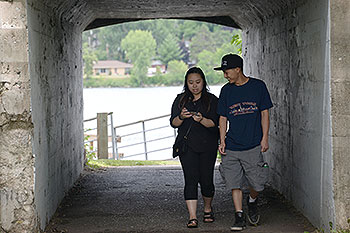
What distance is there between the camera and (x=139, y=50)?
155 feet

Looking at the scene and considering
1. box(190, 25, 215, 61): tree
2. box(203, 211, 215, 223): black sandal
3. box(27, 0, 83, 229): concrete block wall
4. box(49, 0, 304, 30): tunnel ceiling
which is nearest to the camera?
box(27, 0, 83, 229): concrete block wall

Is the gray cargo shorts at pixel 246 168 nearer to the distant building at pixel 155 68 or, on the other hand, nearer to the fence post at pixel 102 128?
the fence post at pixel 102 128

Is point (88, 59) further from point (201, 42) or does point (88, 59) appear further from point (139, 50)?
point (201, 42)

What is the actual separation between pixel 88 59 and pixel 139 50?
3849 millimetres

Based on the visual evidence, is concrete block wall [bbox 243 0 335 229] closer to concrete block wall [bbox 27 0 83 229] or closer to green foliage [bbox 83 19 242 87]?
concrete block wall [bbox 27 0 83 229]

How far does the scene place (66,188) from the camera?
28.5ft

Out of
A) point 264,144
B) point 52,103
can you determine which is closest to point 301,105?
point 264,144

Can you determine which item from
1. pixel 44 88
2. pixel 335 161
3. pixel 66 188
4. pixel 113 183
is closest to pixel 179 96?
pixel 44 88

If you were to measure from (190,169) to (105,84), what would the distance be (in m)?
37.5

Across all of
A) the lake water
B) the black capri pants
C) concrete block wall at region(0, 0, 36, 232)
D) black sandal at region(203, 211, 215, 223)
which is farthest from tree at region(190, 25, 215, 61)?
concrete block wall at region(0, 0, 36, 232)

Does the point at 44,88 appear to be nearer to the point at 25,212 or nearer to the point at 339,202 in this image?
the point at 25,212

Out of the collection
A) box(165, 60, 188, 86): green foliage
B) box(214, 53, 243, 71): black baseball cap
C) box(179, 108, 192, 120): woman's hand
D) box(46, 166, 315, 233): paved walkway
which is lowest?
box(46, 166, 315, 233): paved walkway

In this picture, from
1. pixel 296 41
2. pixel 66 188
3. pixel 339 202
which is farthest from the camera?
pixel 66 188

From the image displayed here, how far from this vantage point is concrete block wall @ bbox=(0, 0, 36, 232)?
563 cm
